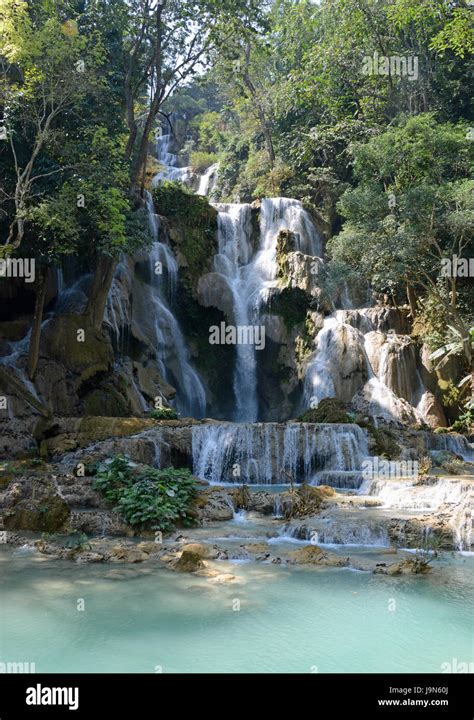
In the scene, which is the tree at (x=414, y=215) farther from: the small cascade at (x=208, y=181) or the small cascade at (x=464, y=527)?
the small cascade at (x=208, y=181)

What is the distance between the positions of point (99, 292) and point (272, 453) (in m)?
8.04

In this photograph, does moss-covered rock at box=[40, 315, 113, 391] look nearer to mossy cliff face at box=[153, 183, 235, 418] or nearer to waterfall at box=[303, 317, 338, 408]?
mossy cliff face at box=[153, 183, 235, 418]

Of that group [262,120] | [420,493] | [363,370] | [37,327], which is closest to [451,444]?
[363,370]

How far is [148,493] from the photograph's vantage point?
11508 mm

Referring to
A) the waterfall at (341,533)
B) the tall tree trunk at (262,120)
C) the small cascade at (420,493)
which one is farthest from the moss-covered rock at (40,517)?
the tall tree trunk at (262,120)

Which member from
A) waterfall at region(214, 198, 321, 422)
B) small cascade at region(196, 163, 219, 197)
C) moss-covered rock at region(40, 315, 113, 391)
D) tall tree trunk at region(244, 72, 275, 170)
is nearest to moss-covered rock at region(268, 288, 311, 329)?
waterfall at region(214, 198, 321, 422)

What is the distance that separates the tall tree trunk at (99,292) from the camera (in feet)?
65.6

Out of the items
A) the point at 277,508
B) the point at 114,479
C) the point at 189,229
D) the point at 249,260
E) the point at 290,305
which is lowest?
the point at 277,508

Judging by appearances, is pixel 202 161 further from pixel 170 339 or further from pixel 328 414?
pixel 328 414

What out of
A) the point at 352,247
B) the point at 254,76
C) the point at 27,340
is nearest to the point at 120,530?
the point at 27,340

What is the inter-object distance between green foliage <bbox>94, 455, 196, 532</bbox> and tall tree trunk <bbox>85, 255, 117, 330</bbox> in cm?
781

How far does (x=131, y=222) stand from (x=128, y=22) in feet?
26.4

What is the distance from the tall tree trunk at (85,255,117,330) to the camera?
65.6 ft

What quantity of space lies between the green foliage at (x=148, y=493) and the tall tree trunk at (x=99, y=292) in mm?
7810
